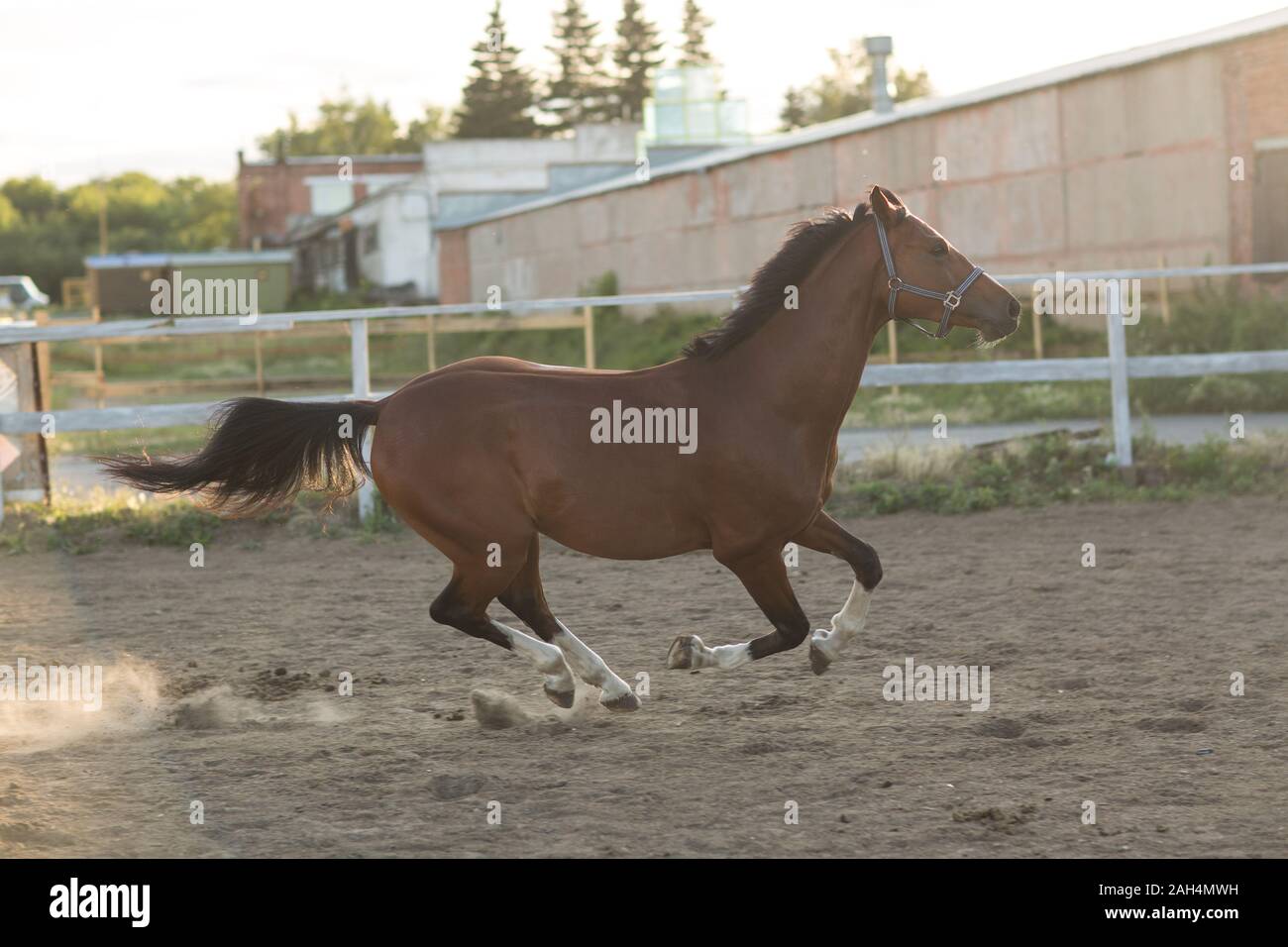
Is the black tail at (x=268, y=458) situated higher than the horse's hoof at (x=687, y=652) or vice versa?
the black tail at (x=268, y=458)

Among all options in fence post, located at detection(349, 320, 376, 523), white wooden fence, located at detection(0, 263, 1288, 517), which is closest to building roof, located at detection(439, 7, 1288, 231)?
white wooden fence, located at detection(0, 263, 1288, 517)

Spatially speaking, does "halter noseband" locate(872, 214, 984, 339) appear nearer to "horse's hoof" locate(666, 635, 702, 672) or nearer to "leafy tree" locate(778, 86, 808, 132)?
"horse's hoof" locate(666, 635, 702, 672)

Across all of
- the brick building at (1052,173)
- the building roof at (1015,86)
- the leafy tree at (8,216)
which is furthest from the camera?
the leafy tree at (8,216)

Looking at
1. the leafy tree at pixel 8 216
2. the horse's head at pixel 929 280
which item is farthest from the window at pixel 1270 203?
the leafy tree at pixel 8 216

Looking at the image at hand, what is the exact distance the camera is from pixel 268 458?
212 inches

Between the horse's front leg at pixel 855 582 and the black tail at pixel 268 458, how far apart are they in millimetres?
1727

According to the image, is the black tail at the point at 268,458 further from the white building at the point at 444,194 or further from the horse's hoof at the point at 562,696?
the white building at the point at 444,194

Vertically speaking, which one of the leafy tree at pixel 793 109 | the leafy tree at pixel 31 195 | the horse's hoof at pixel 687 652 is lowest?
the horse's hoof at pixel 687 652

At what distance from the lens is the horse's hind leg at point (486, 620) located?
16.4 ft

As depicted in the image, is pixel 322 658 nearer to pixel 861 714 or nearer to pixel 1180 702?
pixel 861 714

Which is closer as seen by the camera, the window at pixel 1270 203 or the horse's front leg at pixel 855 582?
the horse's front leg at pixel 855 582

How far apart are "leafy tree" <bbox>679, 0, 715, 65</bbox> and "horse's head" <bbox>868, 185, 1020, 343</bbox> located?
77258mm
